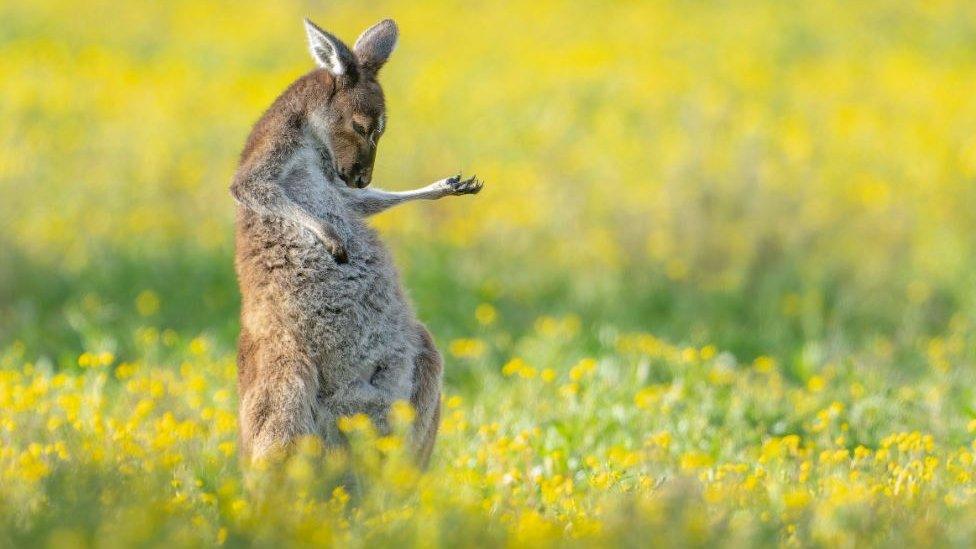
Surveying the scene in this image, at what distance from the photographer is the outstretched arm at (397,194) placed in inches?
193

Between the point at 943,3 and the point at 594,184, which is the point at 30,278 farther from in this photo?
the point at 943,3

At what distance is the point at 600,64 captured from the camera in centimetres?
1725

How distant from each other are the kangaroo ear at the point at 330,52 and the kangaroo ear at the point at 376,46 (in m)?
0.15

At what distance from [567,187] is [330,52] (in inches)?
288

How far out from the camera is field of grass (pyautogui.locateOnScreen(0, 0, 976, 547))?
4266mm

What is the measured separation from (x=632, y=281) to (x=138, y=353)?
12.8 ft

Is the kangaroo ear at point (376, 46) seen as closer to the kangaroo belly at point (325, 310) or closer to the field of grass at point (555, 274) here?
the kangaroo belly at point (325, 310)

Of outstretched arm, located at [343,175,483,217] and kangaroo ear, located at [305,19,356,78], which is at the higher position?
kangaroo ear, located at [305,19,356,78]

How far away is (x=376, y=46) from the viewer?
16.8 ft

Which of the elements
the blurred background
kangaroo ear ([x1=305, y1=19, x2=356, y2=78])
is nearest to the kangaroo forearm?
kangaroo ear ([x1=305, y1=19, x2=356, y2=78])

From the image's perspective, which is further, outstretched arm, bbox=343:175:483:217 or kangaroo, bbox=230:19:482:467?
outstretched arm, bbox=343:175:483:217

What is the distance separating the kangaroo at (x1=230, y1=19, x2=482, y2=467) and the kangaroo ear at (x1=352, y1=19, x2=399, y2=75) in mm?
46

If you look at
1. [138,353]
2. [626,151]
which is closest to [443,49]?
[626,151]

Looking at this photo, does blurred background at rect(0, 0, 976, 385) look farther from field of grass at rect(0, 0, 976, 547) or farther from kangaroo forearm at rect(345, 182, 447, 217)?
kangaroo forearm at rect(345, 182, 447, 217)
